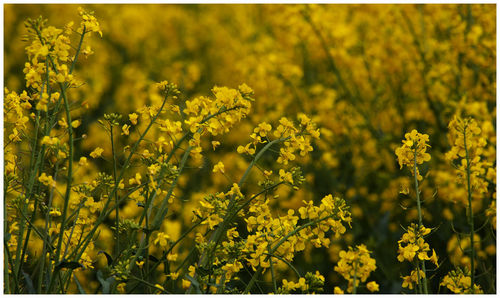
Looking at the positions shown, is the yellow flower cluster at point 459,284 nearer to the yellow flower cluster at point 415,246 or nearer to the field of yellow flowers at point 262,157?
the field of yellow flowers at point 262,157

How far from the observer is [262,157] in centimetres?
466

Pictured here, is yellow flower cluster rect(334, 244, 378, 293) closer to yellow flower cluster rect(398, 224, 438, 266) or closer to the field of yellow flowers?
the field of yellow flowers

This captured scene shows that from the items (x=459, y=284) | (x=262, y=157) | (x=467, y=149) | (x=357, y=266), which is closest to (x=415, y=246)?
(x=357, y=266)

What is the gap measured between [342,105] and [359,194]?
0.84m

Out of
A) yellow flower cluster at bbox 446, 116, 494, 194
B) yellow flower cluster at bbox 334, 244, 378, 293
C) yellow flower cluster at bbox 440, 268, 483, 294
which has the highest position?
yellow flower cluster at bbox 446, 116, 494, 194

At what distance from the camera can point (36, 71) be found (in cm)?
201

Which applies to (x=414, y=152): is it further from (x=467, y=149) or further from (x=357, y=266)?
(x=357, y=266)

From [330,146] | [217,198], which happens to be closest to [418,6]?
[330,146]

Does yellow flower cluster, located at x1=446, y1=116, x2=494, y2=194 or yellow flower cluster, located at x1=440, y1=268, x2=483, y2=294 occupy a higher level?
yellow flower cluster, located at x1=446, y1=116, x2=494, y2=194

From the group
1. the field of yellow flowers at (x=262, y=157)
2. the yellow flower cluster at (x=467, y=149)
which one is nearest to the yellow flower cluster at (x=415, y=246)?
the field of yellow flowers at (x=262, y=157)

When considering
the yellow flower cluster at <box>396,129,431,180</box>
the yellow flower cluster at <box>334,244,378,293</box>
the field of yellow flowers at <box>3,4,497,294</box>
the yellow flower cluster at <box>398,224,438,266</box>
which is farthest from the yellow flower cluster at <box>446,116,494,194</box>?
the yellow flower cluster at <box>334,244,378,293</box>

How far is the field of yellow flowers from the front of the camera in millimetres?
2002

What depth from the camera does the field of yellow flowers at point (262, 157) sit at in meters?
2.00

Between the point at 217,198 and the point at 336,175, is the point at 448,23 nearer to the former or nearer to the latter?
the point at 336,175
